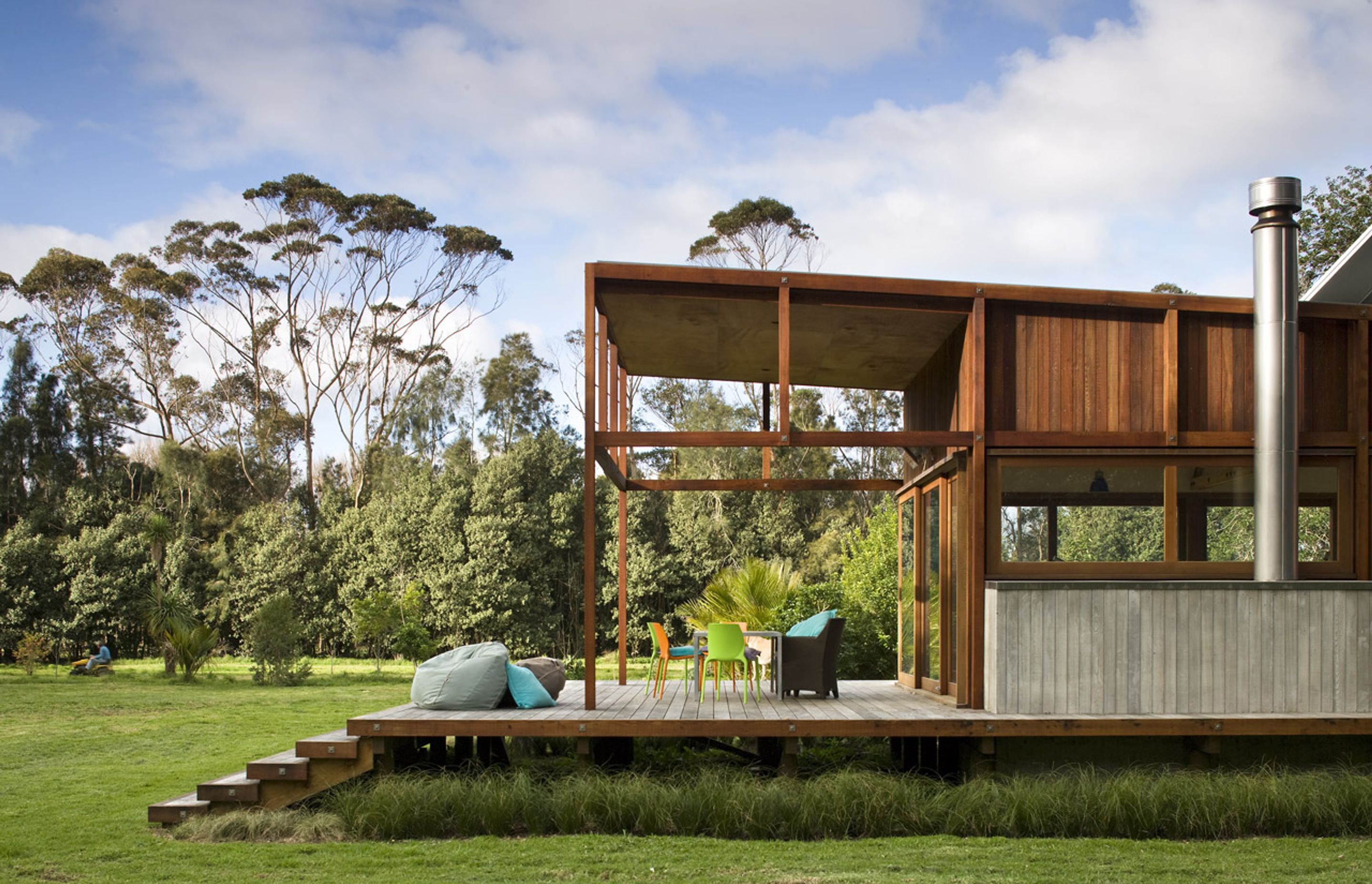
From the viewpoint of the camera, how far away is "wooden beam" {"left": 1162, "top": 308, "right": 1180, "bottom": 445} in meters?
8.73

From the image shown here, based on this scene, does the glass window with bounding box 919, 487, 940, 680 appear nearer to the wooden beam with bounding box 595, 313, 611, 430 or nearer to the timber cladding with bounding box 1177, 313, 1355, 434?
the timber cladding with bounding box 1177, 313, 1355, 434

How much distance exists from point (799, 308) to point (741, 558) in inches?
706

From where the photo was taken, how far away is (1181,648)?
820 cm

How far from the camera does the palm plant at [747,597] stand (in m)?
14.9

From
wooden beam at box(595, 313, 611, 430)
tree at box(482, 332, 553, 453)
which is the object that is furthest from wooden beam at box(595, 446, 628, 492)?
tree at box(482, 332, 553, 453)

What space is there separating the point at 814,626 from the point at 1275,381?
157 inches

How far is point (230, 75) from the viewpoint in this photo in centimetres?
2108

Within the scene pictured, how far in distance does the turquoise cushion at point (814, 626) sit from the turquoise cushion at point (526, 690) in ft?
7.16

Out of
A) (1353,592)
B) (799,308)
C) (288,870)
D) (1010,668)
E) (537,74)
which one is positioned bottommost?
(288,870)

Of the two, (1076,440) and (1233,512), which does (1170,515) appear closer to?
(1233,512)

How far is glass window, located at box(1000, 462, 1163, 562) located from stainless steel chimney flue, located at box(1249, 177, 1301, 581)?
70 cm

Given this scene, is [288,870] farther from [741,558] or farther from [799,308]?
→ [741,558]

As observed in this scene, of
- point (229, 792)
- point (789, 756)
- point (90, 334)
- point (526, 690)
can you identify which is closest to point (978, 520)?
point (789, 756)

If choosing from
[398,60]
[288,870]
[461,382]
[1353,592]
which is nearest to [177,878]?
[288,870]
